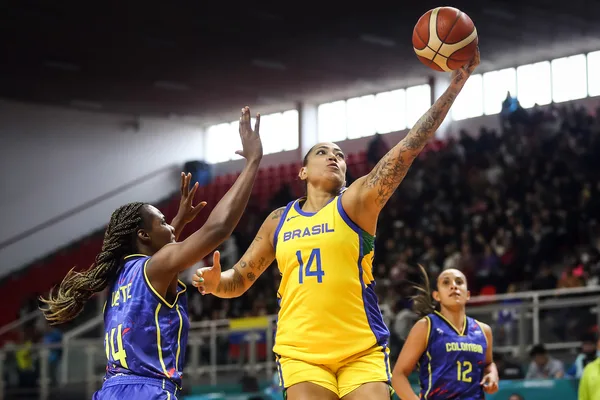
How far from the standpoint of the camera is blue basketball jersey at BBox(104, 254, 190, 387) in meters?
4.47

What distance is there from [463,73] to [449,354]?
9.57ft

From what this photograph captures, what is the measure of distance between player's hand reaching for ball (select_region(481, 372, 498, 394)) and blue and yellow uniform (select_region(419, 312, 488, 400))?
91mm

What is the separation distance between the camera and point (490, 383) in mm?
7023

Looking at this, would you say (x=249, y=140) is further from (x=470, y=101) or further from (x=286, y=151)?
(x=286, y=151)

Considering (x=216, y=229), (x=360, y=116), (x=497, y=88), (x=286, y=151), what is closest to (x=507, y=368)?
(x=216, y=229)

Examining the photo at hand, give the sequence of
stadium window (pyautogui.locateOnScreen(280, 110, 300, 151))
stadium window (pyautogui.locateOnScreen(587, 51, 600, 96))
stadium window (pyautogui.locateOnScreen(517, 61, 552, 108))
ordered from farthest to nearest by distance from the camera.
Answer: stadium window (pyautogui.locateOnScreen(280, 110, 300, 151)), stadium window (pyautogui.locateOnScreen(517, 61, 552, 108)), stadium window (pyautogui.locateOnScreen(587, 51, 600, 96))

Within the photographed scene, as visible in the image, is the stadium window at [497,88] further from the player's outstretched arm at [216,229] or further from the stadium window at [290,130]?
the player's outstretched arm at [216,229]

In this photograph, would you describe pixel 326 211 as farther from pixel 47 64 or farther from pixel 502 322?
pixel 47 64

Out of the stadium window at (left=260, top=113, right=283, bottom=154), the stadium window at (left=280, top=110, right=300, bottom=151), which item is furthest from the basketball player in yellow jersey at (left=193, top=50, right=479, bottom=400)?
the stadium window at (left=260, top=113, right=283, bottom=154)

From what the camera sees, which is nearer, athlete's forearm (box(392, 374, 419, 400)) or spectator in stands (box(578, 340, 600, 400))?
athlete's forearm (box(392, 374, 419, 400))

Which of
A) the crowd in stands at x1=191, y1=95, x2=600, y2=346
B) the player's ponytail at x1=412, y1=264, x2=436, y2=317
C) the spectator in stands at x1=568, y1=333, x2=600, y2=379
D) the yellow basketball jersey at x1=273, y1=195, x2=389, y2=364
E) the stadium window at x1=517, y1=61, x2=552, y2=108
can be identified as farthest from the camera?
the stadium window at x1=517, y1=61, x2=552, y2=108

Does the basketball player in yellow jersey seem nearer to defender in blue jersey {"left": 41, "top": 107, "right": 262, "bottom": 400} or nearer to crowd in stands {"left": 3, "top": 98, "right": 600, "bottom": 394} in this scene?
defender in blue jersey {"left": 41, "top": 107, "right": 262, "bottom": 400}

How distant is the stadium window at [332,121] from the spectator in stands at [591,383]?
18.7m

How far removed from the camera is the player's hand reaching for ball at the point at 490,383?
7.00m
